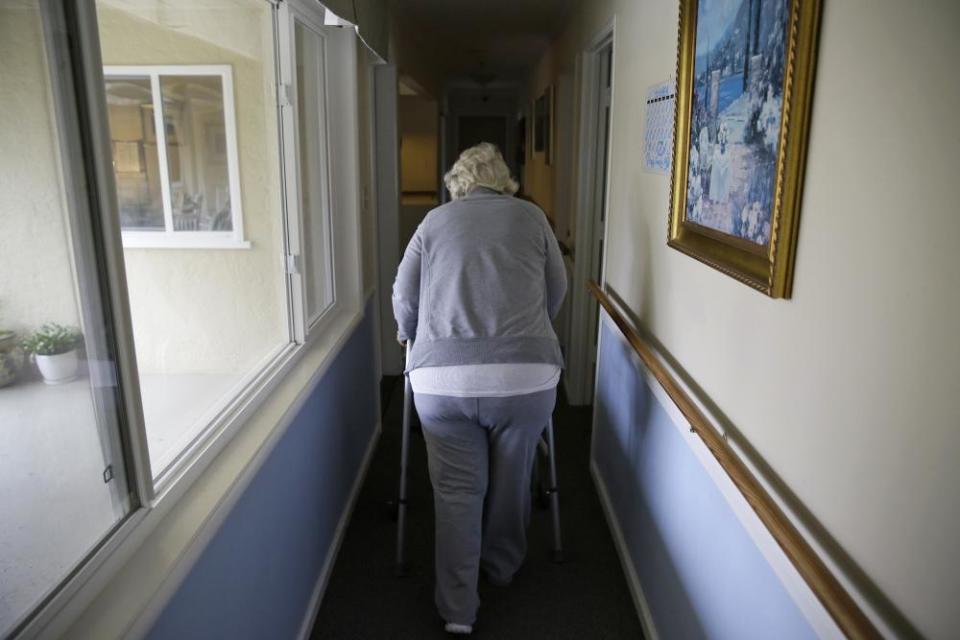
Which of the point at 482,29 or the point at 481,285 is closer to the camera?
the point at 481,285

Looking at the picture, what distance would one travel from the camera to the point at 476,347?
1.99 meters

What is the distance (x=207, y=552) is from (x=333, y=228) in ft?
6.01

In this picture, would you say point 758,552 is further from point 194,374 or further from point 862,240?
point 194,374

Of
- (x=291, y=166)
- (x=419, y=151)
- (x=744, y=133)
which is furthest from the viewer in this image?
(x=419, y=151)

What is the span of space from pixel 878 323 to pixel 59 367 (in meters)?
1.23

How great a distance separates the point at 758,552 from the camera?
1304 mm

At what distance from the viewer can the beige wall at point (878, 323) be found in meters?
0.79

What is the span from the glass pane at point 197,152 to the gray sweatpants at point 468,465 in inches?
34.5

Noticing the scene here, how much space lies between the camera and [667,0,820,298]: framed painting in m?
1.13

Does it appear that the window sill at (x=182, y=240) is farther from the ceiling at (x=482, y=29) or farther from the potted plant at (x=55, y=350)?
the ceiling at (x=482, y=29)

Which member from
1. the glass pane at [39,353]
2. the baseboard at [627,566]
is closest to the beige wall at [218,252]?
the glass pane at [39,353]

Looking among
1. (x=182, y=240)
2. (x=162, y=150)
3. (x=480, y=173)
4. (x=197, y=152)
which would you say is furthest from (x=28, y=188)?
(x=480, y=173)

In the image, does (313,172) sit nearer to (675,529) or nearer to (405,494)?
(405,494)

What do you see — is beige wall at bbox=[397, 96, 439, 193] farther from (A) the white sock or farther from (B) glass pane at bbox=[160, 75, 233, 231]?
(A) the white sock
